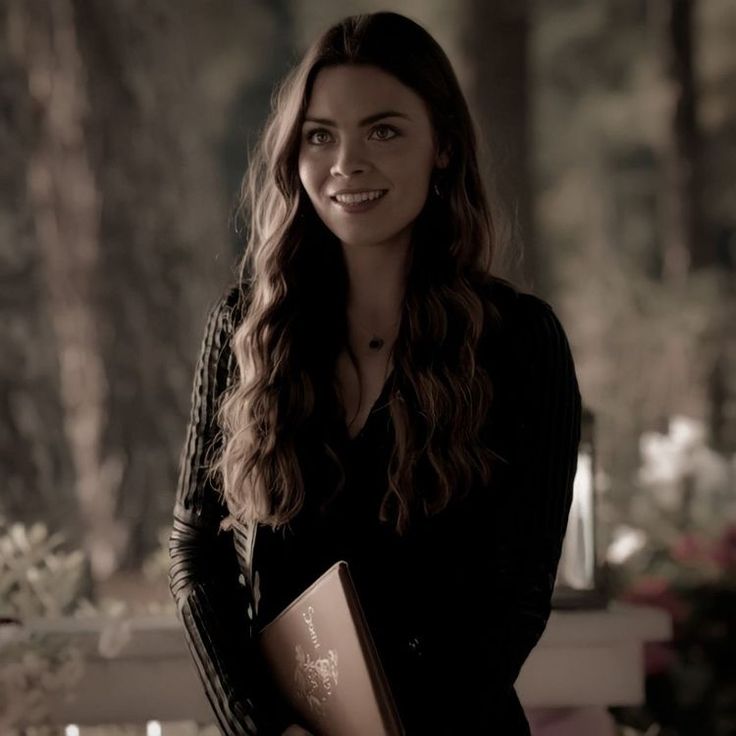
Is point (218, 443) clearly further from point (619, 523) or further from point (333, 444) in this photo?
point (619, 523)

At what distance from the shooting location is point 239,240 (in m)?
2.38

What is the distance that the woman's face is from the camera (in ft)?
3.92

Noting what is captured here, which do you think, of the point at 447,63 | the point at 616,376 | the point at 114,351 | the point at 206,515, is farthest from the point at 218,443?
the point at 616,376

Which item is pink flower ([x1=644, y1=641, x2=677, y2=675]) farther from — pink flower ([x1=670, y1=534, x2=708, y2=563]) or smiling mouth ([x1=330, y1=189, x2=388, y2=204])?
smiling mouth ([x1=330, y1=189, x2=388, y2=204])

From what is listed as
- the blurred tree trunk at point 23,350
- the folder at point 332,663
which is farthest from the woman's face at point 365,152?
the blurred tree trunk at point 23,350

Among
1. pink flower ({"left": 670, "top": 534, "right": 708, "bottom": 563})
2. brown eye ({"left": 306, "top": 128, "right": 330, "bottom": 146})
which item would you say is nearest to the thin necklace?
brown eye ({"left": 306, "top": 128, "right": 330, "bottom": 146})

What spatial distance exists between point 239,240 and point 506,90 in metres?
0.63

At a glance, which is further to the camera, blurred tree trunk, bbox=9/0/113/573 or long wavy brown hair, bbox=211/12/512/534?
blurred tree trunk, bbox=9/0/113/573

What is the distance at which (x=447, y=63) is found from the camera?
1.26 meters

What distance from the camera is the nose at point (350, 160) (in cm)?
119

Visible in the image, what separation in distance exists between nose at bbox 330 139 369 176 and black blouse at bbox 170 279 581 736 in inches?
8.8

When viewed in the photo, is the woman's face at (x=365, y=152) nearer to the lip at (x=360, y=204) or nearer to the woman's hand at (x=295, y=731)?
the lip at (x=360, y=204)

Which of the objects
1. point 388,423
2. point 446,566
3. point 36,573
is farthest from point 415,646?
point 36,573

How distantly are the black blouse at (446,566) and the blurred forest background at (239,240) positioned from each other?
1.13 metres
